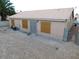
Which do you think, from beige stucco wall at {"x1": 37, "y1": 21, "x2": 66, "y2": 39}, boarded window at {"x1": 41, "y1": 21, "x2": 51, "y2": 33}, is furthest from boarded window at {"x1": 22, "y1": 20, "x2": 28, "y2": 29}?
beige stucco wall at {"x1": 37, "y1": 21, "x2": 66, "y2": 39}

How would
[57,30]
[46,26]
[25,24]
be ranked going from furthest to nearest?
[25,24], [46,26], [57,30]

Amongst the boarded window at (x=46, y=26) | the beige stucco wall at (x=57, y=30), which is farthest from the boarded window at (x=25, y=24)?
the beige stucco wall at (x=57, y=30)

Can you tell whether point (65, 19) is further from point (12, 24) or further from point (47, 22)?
point (12, 24)

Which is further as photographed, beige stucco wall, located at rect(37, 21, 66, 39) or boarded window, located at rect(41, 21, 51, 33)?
boarded window, located at rect(41, 21, 51, 33)

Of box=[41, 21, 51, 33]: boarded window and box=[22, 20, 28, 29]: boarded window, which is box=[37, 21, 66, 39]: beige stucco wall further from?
box=[22, 20, 28, 29]: boarded window

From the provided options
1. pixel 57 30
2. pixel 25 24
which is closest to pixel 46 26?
pixel 57 30

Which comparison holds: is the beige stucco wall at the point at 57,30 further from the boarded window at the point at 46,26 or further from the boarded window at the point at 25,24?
the boarded window at the point at 25,24

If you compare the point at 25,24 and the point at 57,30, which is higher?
the point at 25,24

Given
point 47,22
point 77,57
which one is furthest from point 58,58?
point 47,22

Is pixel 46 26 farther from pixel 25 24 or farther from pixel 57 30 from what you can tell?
pixel 25 24

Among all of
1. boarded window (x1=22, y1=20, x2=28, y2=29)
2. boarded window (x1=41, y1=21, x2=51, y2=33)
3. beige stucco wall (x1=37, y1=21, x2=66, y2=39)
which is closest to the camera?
beige stucco wall (x1=37, y1=21, x2=66, y2=39)

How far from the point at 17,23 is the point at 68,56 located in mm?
13578

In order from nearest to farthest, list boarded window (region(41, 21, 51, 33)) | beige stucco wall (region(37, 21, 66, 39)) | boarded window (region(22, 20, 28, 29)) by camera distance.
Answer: beige stucco wall (region(37, 21, 66, 39))
boarded window (region(41, 21, 51, 33))
boarded window (region(22, 20, 28, 29))

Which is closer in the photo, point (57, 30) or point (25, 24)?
point (57, 30)
